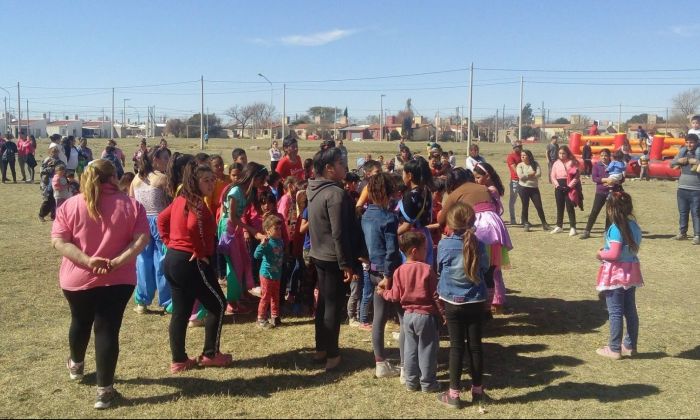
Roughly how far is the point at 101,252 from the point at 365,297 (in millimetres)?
2797

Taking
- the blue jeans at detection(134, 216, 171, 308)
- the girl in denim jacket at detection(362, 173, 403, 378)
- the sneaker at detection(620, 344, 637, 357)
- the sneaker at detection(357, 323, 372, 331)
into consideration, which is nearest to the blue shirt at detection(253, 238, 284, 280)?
the sneaker at detection(357, 323, 372, 331)

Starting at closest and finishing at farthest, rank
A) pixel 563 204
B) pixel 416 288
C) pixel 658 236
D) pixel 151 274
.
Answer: pixel 416 288 < pixel 151 274 < pixel 658 236 < pixel 563 204

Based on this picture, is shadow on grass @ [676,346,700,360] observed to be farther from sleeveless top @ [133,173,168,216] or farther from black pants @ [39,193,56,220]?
black pants @ [39,193,56,220]

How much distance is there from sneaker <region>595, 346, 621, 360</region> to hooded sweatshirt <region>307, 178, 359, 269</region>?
2500 mm

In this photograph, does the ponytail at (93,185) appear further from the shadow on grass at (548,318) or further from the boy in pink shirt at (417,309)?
the shadow on grass at (548,318)

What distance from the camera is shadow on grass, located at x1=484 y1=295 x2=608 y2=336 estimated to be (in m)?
6.37

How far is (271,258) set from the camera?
6320 millimetres

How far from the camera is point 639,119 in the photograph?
317 feet

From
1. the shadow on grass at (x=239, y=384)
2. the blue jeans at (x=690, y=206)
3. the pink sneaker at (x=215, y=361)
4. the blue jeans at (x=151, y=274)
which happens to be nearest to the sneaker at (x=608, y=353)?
the shadow on grass at (x=239, y=384)

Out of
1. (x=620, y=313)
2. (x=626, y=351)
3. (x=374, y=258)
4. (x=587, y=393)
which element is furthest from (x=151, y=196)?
(x=626, y=351)

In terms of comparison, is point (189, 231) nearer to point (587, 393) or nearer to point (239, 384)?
point (239, 384)

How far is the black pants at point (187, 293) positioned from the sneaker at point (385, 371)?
139cm

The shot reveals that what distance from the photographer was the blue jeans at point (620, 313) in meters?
5.45

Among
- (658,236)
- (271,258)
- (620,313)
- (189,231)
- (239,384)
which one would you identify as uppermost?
(189,231)
